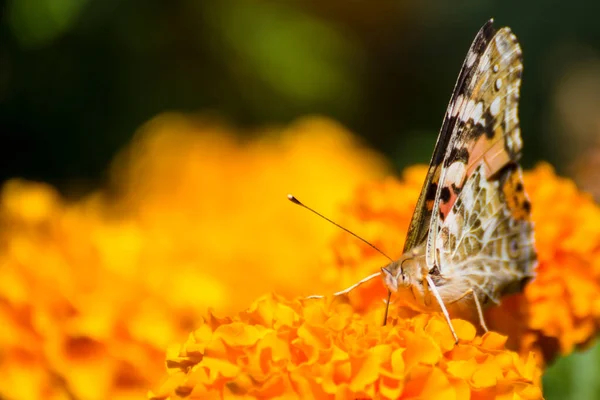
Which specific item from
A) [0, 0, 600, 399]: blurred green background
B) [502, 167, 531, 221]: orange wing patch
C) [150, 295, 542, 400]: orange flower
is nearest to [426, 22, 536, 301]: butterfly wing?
[502, 167, 531, 221]: orange wing patch

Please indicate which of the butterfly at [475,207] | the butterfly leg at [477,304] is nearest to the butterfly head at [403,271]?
the butterfly at [475,207]

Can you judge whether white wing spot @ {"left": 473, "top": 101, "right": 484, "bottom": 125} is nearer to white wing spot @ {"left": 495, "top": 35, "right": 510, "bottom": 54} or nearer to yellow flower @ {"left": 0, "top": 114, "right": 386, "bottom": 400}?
white wing spot @ {"left": 495, "top": 35, "right": 510, "bottom": 54}

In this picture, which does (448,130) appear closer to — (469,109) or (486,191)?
(469,109)

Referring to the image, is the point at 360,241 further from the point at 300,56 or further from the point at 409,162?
the point at 300,56

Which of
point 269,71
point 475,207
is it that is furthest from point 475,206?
point 269,71

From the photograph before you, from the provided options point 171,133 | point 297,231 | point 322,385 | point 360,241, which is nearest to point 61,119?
point 171,133
